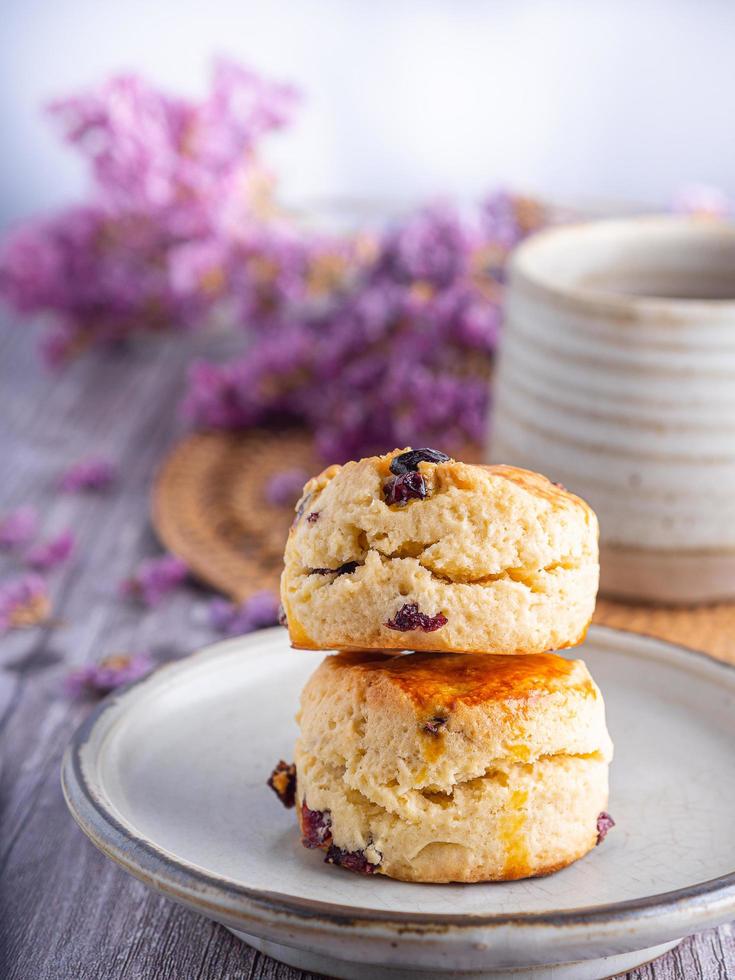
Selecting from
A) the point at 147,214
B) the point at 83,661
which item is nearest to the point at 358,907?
the point at 83,661

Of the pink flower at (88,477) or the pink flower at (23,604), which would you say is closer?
the pink flower at (23,604)

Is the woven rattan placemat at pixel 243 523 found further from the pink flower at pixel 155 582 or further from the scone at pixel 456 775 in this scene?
the scone at pixel 456 775

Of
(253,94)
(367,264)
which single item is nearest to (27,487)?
(367,264)

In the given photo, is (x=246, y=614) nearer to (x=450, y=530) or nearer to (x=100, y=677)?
(x=100, y=677)

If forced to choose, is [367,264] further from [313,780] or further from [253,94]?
[313,780]

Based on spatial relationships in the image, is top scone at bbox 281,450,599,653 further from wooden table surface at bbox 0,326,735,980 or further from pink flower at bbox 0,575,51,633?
pink flower at bbox 0,575,51,633

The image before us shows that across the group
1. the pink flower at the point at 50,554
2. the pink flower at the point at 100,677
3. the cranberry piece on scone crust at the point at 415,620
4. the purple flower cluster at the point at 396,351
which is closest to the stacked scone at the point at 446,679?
the cranberry piece on scone crust at the point at 415,620
